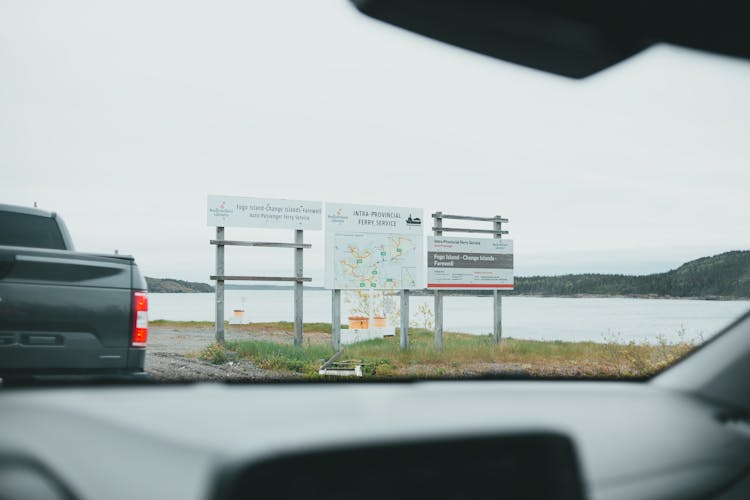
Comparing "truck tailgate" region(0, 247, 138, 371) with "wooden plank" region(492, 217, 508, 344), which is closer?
"truck tailgate" region(0, 247, 138, 371)

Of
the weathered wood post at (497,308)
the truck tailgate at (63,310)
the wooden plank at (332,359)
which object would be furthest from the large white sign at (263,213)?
the truck tailgate at (63,310)

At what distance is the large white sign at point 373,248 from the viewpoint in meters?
13.5

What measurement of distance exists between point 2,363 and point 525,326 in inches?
494

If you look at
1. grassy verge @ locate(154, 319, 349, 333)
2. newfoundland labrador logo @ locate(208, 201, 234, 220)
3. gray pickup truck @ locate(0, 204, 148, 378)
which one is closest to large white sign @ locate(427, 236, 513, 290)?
newfoundland labrador logo @ locate(208, 201, 234, 220)

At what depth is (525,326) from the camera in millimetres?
14859

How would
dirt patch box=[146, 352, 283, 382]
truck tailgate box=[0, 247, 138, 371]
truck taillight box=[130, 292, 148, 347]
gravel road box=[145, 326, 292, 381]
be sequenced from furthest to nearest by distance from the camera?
1. dirt patch box=[146, 352, 283, 382]
2. gravel road box=[145, 326, 292, 381]
3. truck taillight box=[130, 292, 148, 347]
4. truck tailgate box=[0, 247, 138, 371]


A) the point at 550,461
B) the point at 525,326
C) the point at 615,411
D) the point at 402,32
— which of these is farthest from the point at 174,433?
the point at 525,326

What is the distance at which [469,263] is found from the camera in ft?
48.6

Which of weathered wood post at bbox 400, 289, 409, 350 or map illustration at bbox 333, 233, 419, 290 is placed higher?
map illustration at bbox 333, 233, 419, 290

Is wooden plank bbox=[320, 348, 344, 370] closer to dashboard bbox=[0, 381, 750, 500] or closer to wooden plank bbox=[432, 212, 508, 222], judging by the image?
wooden plank bbox=[432, 212, 508, 222]

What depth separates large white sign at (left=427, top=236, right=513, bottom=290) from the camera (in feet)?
47.4

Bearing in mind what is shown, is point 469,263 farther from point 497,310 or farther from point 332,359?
point 332,359

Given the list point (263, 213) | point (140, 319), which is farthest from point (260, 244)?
point (140, 319)

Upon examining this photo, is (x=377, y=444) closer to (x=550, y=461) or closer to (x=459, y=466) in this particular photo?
(x=459, y=466)
